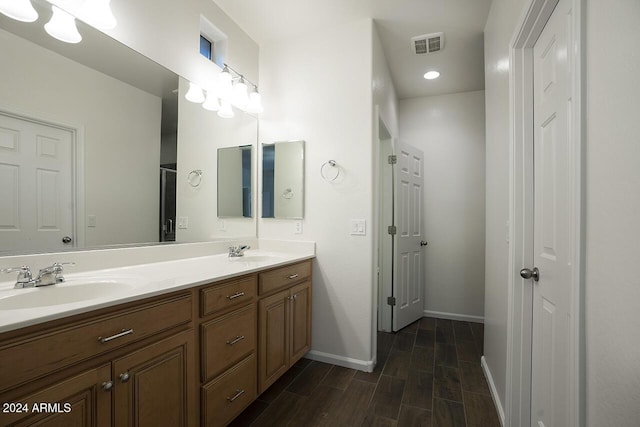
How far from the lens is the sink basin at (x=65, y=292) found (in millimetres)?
975

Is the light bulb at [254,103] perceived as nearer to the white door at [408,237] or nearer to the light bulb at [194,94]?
the light bulb at [194,94]

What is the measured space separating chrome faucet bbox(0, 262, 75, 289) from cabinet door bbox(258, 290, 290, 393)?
933mm

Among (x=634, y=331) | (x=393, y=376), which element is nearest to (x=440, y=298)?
(x=393, y=376)

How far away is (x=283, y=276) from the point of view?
1.88 m

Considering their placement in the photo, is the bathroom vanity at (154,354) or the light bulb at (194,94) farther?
the light bulb at (194,94)

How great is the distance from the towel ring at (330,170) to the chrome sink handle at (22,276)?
5.81ft

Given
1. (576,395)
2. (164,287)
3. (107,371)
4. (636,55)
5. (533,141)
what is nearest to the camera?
(636,55)

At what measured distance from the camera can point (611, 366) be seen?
0.65 metres

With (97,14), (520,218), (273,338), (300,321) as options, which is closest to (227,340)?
(273,338)

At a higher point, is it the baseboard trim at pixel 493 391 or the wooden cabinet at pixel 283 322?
the wooden cabinet at pixel 283 322

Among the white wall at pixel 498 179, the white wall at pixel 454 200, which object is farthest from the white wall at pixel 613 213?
the white wall at pixel 454 200

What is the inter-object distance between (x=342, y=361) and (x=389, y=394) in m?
0.45

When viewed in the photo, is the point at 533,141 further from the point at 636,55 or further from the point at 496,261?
the point at 636,55

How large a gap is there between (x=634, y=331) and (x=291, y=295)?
1666mm
